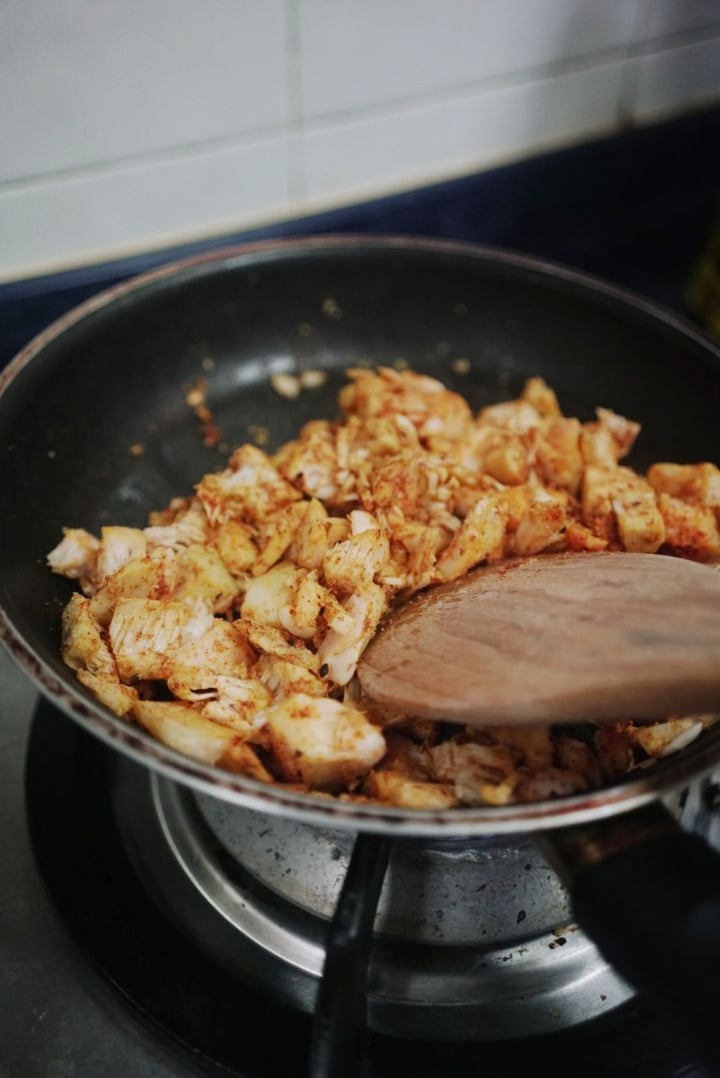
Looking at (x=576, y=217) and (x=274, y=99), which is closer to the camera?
(x=274, y=99)

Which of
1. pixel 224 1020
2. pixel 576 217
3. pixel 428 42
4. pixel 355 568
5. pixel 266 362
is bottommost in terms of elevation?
pixel 224 1020

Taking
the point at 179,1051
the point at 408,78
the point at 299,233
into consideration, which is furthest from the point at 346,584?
the point at 408,78

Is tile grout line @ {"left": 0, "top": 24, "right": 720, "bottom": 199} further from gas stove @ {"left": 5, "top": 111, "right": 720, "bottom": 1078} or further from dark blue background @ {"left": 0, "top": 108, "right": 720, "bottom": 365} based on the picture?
gas stove @ {"left": 5, "top": 111, "right": 720, "bottom": 1078}

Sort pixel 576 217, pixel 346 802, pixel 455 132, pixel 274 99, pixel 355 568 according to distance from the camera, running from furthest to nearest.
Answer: pixel 576 217
pixel 455 132
pixel 274 99
pixel 355 568
pixel 346 802

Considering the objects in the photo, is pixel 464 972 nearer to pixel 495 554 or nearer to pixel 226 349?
pixel 495 554

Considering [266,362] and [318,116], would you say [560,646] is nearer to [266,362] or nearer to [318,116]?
[266,362]

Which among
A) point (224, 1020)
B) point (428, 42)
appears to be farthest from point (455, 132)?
point (224, 1020)

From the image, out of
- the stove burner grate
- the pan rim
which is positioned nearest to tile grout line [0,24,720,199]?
the pan rim
